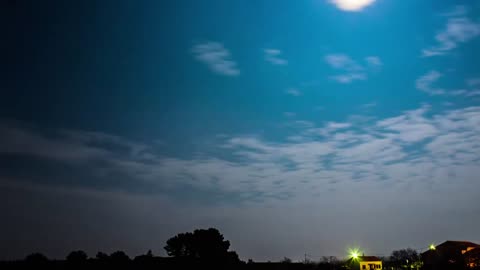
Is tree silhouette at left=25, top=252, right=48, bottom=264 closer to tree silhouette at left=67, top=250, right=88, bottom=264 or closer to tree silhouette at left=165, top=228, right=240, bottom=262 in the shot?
tree silhouette at left=67, top=250, right=88, bottom=264

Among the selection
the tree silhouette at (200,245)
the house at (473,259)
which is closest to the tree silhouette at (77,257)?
the tree silhouette at (200,245)

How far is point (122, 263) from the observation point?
68.8 m

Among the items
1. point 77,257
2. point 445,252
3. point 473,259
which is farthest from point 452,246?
point 77,257

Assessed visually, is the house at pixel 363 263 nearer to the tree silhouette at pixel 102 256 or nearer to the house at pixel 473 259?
the house at pixel 473 259

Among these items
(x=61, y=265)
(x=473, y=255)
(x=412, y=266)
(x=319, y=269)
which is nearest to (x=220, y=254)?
(x=319, y=269)

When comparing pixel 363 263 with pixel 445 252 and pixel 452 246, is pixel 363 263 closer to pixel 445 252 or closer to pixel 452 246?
pixel 445 252

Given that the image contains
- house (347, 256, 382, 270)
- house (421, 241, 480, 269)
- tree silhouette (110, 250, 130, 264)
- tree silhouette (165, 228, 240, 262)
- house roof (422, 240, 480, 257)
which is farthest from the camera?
house (347, 256, 382, 270)

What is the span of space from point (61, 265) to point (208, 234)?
33575 millimetres

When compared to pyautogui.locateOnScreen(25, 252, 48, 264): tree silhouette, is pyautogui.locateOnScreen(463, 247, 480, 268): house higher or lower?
lower

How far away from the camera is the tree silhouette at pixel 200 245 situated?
87.4 m

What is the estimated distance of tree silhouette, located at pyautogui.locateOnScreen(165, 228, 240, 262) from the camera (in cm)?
8742

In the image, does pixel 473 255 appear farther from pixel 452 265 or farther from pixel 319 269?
pixel 319 269

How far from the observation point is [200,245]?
89188 mm

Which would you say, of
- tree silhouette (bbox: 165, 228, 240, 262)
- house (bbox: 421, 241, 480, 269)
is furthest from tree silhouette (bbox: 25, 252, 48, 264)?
house (bbox: 421, 241, 480, 269)
